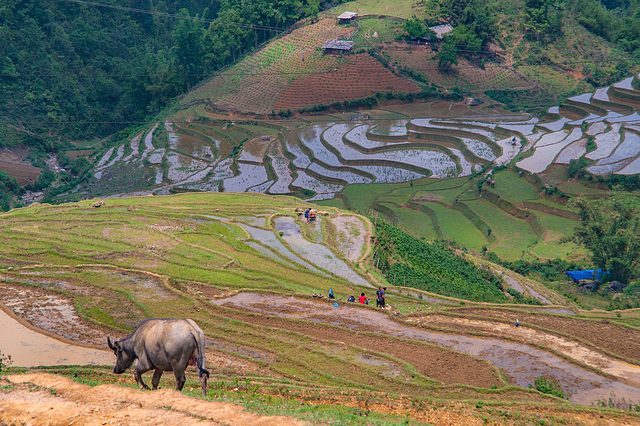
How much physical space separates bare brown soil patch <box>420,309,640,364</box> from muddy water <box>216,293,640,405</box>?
149cm

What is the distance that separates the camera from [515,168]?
Answer: 147ft

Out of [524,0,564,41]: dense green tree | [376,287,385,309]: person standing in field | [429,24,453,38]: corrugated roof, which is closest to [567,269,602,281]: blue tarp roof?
[376,287,385,309]: person standing in field

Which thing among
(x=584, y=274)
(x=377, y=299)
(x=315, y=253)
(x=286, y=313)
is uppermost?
(x=286, y=313)

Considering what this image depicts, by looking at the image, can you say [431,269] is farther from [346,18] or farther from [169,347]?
[346,18]

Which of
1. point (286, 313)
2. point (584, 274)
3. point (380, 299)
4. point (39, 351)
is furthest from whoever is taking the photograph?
point (584, 274)

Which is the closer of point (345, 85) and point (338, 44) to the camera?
point (345, 85)

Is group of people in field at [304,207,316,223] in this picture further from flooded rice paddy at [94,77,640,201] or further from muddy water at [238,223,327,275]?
flooded rice paddy at [94,77,640,201]

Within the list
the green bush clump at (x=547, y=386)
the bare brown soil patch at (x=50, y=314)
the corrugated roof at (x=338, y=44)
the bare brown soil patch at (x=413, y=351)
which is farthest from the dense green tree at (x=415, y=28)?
the green bush clump at (x=547, y=386)

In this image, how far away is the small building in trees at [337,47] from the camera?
223 feet

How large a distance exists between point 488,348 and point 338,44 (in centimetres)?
5817

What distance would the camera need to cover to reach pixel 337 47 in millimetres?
67938

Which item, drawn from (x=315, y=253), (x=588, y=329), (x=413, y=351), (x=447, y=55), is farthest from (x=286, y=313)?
(x=447, y=55)

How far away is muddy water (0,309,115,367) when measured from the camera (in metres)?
14.7

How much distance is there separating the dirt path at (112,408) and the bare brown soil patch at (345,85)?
5495 cm
